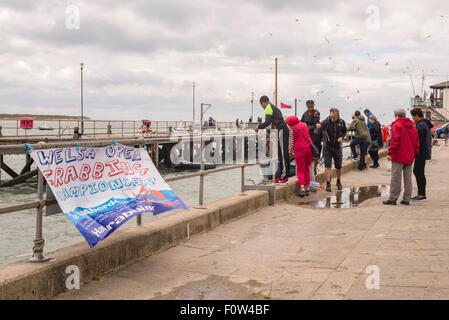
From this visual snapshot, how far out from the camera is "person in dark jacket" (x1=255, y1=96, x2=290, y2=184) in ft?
35.1

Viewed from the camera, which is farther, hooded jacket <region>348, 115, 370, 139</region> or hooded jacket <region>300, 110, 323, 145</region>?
hooded jacket <region>348, 115, 370, 139</region>

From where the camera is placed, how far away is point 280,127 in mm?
10828

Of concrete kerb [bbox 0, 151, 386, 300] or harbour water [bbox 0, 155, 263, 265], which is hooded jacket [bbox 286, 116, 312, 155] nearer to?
harbour water [bbox 0, 155, 263, 265]

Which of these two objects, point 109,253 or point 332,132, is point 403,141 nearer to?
point 332,132

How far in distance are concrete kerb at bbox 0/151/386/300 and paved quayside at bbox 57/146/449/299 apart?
0.11 meters

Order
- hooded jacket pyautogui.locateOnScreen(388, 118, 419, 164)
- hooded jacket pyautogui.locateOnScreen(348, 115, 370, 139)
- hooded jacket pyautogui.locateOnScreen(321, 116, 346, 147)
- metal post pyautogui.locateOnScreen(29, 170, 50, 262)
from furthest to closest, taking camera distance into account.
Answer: hooded jacket pyautogui.locateOnScreen(348, 115, 370, 139)
hooded jacket pyautogui.locateOnScreen(321, 116, 346, 147)
hooded jacket pyautogui.locateOnScreen(388, 118, 419, 164)
metal post pyautogui.locateOnScreen(29, 170, 50, 262)

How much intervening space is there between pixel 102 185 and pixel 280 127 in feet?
20.2

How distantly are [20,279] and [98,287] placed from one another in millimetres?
823

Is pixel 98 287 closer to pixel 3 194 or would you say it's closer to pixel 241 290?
pixel 241 290

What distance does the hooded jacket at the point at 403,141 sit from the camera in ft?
30.6

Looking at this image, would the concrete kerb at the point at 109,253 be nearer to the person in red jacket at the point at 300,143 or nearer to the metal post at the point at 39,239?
the metal post at the point at 39,239

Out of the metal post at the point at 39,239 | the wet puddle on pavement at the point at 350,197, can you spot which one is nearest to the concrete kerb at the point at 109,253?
the metal post at the point at 39,239

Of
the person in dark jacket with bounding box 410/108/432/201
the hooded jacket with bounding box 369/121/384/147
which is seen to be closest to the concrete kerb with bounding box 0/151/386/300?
the person in dark jacket with bounding box 410/108/432/201
